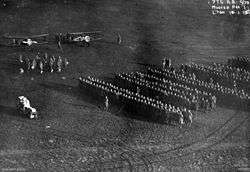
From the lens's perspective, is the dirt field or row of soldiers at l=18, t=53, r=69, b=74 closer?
the dirt field

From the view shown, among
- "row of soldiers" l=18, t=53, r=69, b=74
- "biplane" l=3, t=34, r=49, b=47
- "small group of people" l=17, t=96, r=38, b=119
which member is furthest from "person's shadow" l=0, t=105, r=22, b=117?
"biplane" l=3, t=34, r=49, b=47

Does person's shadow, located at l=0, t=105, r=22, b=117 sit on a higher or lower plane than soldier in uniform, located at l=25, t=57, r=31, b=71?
lower

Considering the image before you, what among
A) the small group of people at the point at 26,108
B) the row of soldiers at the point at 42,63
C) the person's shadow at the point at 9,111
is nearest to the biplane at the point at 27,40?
the row of soldiers at the point at 42,63

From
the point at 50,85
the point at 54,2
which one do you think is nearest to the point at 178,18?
the point at 54,2

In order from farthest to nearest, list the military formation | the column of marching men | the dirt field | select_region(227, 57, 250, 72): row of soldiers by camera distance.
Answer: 1. select_region(227, 57, 250, 72): row of soldiers
2. the column of marching men
3. the military formation
4. the dirt field

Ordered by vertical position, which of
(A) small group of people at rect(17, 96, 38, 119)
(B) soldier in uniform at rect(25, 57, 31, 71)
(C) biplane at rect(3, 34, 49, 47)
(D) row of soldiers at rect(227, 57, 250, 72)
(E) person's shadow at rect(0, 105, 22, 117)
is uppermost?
(C) biplane at rect(3, 34, 49, 47)

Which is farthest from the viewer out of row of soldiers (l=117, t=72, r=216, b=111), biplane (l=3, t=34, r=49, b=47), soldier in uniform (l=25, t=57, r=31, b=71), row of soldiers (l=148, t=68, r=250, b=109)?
biplane (l=3, t=34, r=49, b=47)

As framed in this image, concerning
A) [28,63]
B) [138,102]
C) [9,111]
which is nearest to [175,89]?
[138,102]

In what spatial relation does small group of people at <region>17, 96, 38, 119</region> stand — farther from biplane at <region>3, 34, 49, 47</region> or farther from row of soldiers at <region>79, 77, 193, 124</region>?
biplane at <region>3, 34, 49, 47</region>
